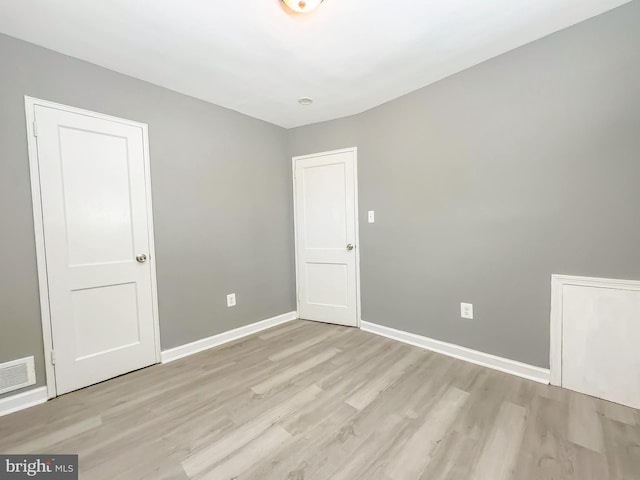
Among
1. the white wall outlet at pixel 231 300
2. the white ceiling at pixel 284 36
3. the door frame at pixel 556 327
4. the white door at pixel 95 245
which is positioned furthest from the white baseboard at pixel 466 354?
the white ceiling at pixel 284 36

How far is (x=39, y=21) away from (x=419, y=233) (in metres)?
3.09

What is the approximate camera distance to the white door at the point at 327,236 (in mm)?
3116

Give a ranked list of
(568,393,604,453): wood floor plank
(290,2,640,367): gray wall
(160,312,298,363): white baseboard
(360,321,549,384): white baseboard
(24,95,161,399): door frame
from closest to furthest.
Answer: (568,393,604,453): wood floor plank, (290,2,640,367): gray wall, (24,95,161,399): door frame, (360,321,549,384): white baseboard, (160,312,298,363): white baseboard

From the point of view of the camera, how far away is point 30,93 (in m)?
1.81

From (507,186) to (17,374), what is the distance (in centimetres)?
366

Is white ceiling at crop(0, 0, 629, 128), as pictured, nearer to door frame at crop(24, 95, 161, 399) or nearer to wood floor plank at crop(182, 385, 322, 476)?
→ door frame at crop(24, 95, 161, 399)

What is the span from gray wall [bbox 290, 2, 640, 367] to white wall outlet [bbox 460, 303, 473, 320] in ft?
0.14

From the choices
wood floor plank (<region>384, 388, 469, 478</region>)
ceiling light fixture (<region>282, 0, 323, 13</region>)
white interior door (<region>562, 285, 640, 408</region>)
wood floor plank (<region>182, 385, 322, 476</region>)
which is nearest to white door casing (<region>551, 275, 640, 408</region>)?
white interior door (<region>562, 285, 640, 408</region>)

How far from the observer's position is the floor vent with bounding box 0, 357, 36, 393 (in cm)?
172

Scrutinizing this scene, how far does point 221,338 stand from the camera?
9.15ft

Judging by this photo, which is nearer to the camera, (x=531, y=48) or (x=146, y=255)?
(x=531, y=48)

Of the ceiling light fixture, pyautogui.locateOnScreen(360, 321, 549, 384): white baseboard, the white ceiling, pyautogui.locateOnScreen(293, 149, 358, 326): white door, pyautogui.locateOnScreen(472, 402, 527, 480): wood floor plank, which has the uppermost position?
the white ceiling

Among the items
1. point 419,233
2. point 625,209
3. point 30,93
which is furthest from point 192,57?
point 625,209

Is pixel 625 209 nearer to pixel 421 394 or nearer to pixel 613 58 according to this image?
pixel 613 58
